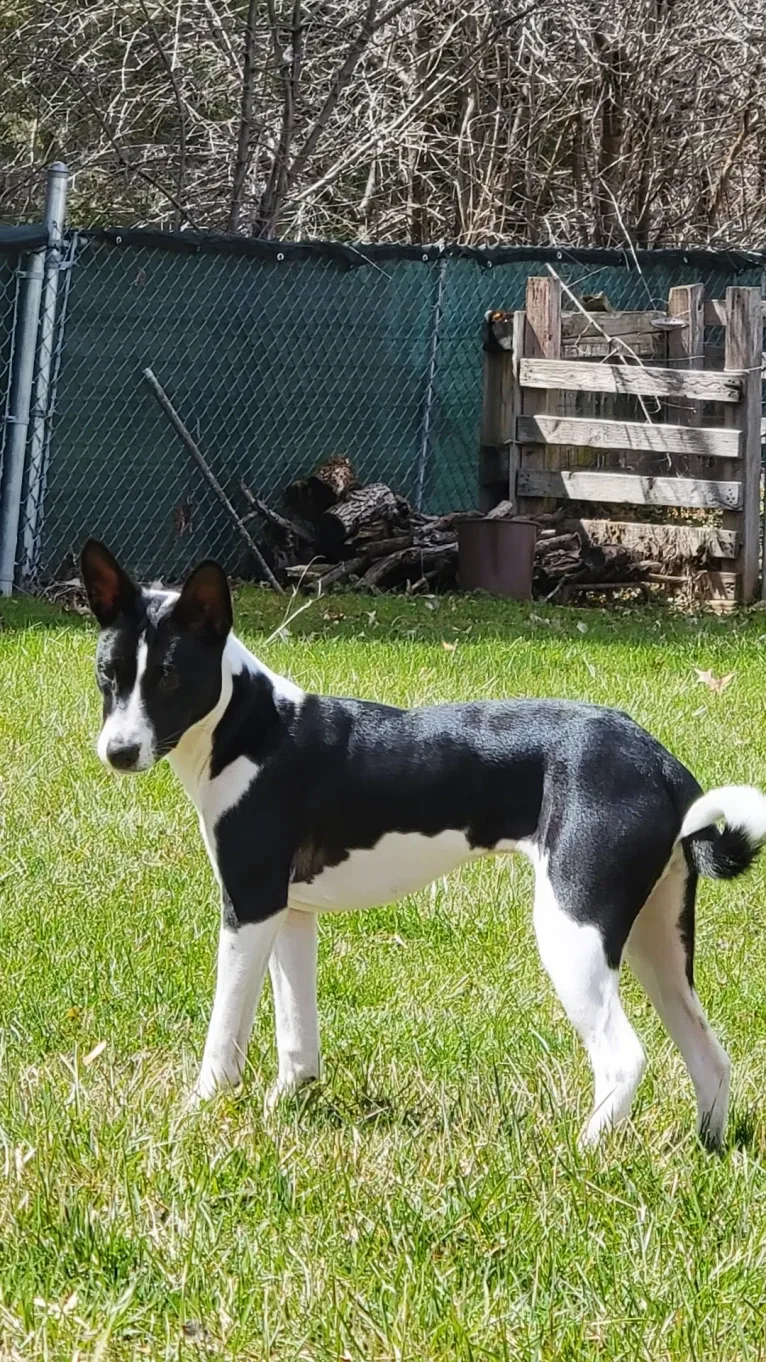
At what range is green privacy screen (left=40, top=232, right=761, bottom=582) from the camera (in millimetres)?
10844

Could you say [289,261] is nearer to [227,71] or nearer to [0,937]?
[227,71]

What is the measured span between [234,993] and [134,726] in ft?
1.75

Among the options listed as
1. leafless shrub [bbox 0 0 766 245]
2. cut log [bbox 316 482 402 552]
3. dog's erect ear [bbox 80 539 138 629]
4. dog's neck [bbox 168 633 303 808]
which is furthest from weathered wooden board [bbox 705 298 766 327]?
dog's erect ear [bbox 80 539 138 629]

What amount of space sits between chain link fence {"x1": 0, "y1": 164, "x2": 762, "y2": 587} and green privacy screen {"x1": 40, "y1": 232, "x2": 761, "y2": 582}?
11 mm

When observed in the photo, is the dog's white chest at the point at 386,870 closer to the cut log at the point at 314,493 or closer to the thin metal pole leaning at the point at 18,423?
the thin metal pole leaning at the point at 18,423

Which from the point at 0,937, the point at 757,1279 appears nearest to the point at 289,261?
the point at 0,937

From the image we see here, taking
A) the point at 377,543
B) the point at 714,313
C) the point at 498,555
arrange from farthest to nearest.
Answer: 1. the point at 714,313
2. the point at 377,543
3. the point at 498,555

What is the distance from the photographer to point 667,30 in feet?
46.9

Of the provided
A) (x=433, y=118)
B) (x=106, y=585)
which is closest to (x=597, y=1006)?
(x=106, y=585)

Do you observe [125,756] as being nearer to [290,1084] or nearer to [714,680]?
[290,1084]

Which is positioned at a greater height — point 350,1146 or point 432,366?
point 432,366

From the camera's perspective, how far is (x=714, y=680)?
799cm

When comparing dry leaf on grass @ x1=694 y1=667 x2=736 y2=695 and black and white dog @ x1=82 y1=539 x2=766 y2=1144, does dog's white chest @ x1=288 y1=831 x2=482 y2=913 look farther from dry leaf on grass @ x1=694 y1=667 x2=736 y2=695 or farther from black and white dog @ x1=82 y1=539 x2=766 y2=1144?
dry leaf on grass @ x1=694 y1=667 x2=736 y2=695

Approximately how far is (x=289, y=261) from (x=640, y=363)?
2.40m
